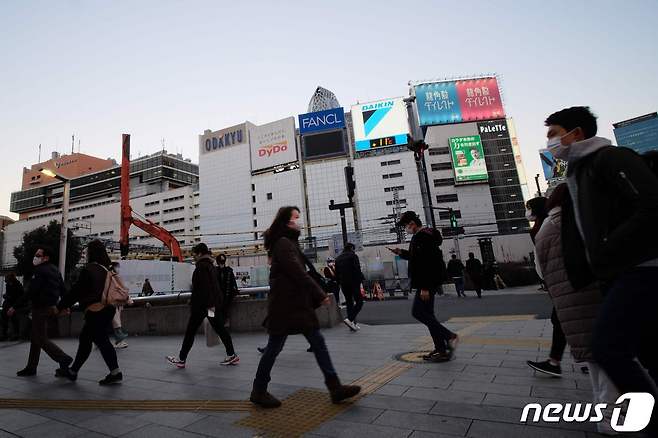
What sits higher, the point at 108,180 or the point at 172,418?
the point at 108,180

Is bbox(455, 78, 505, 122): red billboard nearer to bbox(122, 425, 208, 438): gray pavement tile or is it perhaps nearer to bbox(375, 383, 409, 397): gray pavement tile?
bbox(375, 383, 409, 397): gray pavement tile

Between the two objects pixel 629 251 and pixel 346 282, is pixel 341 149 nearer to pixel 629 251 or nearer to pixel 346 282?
pixel 346 282

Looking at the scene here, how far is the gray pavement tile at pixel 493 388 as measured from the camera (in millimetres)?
3024

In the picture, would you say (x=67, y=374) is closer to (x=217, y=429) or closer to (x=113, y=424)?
(x=113, y=424)

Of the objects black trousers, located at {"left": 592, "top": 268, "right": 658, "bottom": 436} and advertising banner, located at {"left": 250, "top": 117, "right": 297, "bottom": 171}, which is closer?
black trousers, located at {"left": 592, "top": 268, "right": 658, "bottom": 436}

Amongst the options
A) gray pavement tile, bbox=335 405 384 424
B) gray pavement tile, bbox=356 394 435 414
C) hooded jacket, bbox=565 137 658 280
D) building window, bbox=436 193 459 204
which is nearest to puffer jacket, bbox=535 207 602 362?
hooded jacket, bbox=565 137 658 280

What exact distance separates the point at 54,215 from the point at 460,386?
410 ft

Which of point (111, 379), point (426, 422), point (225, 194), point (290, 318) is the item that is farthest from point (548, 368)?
point (225, 194)

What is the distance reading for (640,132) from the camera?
3526 inches

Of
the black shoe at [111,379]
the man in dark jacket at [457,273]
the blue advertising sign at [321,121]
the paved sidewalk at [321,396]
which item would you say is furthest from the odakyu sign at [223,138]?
the black shoe at [111,379]

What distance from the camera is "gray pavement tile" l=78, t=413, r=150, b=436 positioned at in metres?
2.68

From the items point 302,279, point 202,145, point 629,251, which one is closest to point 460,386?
point 302,279

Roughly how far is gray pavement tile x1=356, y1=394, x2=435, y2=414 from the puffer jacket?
1157mm

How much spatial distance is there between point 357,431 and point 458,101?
71.3 meters
